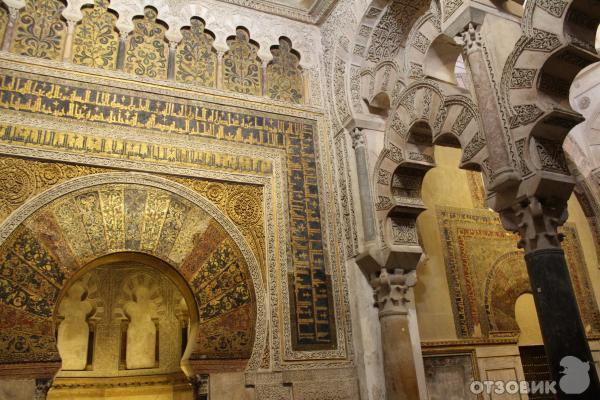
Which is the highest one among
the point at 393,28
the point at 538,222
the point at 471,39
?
the point at 393,28

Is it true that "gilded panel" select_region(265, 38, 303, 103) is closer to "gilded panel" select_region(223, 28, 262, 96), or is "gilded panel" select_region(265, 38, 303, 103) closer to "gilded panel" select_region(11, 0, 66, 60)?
"gilded panel" select_region(223, 28, 262, 96)

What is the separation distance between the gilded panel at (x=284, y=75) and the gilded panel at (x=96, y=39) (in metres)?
1.71

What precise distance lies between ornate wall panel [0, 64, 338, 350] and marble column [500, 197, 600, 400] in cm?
216

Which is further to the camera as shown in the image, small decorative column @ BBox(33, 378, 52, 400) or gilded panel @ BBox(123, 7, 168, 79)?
gilded panel @ BBox(123, 7, 168, 79)

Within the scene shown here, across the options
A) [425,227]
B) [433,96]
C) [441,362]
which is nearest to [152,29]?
[433,96]

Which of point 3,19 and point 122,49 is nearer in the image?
point 3,19

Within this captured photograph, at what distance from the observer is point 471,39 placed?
4102 millimetres

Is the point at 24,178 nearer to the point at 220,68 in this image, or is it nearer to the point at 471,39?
the point at 220,68

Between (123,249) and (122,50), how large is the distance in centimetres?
214

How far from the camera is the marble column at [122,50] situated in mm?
5323

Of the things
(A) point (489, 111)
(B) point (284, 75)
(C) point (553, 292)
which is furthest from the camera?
(B) point (284, 75)

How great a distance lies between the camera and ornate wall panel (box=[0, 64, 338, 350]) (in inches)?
187

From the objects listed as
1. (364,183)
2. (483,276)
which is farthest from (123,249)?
(483,276)

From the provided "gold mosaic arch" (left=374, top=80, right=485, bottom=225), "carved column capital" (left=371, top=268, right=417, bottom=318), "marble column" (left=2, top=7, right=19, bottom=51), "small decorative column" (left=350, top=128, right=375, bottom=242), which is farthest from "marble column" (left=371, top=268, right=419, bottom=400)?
"marble column" (left=2, top=7, right=19, bottom=51)
